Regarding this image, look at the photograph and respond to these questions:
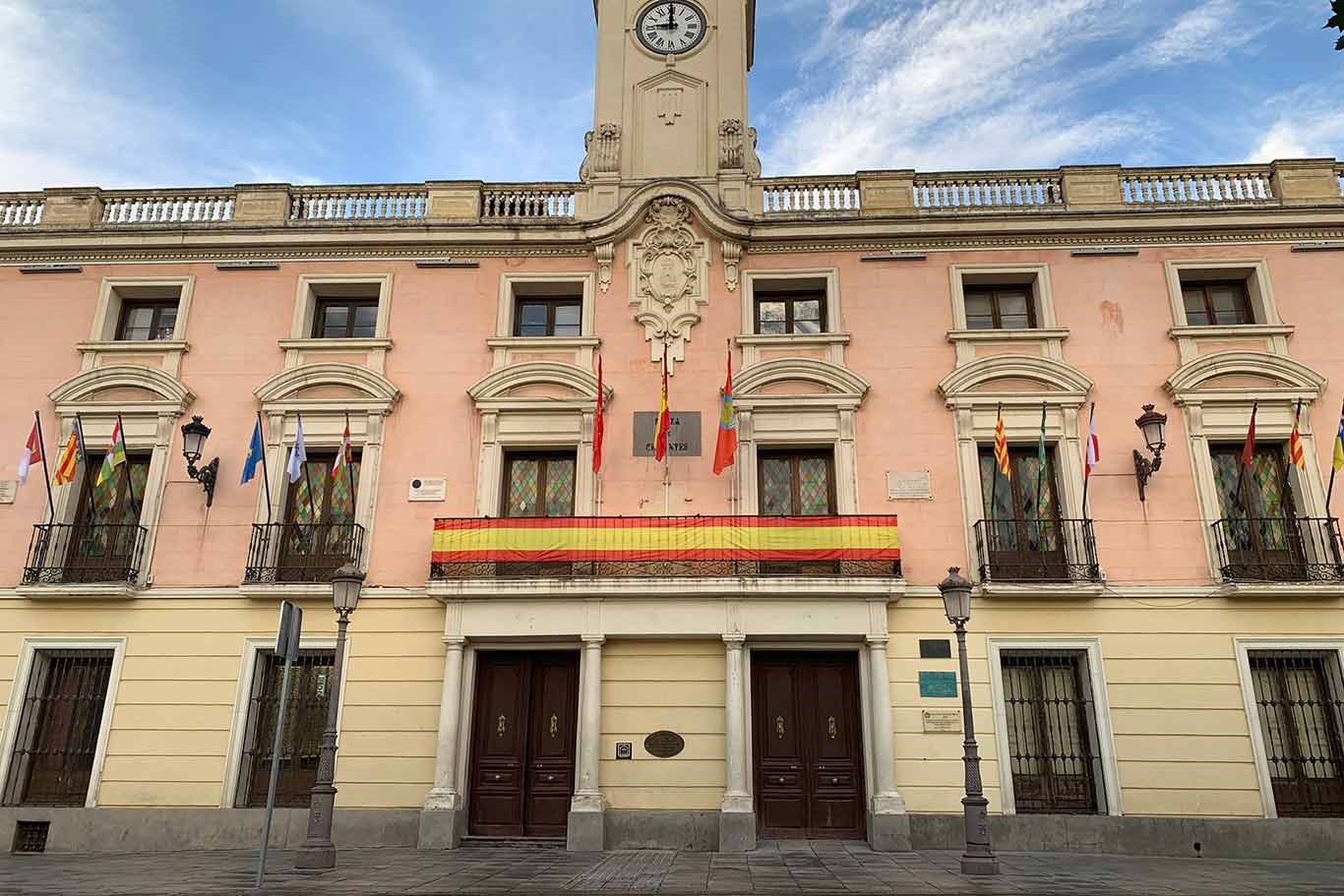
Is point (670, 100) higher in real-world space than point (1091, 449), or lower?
higher

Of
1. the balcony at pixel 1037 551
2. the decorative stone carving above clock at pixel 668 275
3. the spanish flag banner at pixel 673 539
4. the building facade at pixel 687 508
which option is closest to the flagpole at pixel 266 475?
the building facade at pixel 687 508

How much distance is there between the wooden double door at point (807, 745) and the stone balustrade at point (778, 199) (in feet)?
25.8

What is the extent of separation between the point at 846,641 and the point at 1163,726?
4.69 metres

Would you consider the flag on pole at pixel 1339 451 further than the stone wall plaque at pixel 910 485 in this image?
No

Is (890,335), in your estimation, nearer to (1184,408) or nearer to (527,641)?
(1184,408)

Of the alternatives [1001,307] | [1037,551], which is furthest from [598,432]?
[1001,307]

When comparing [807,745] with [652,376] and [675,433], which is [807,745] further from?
[652,376]

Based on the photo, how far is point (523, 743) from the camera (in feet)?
44.9

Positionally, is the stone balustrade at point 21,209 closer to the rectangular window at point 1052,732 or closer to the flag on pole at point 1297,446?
the rectangular window at point 1052,732

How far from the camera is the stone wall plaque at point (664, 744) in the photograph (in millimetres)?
13203

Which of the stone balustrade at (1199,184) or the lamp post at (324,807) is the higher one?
the stone balustrade at (1199,184)

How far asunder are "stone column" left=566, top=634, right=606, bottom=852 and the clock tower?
8139 mm

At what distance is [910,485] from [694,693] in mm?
4762

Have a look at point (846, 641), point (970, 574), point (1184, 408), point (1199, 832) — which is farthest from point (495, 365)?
point (1199, 832)
